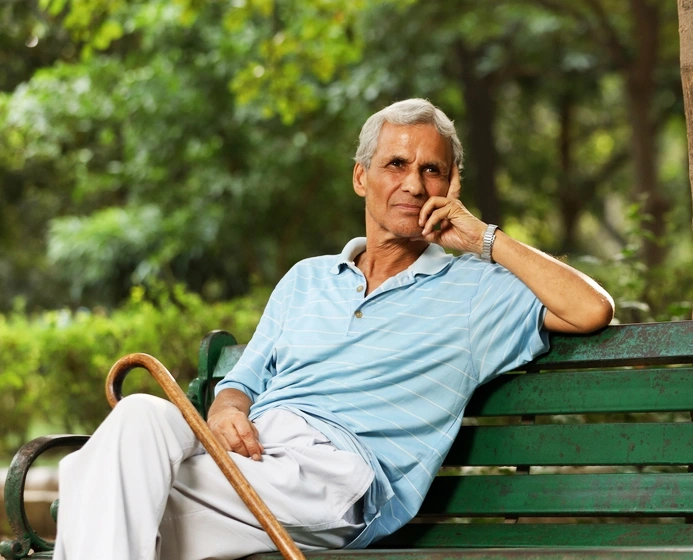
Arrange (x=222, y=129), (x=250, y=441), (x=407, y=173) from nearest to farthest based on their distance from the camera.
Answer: (x=250, y=441) < (x=407, y=173) < (x=222, y=129)

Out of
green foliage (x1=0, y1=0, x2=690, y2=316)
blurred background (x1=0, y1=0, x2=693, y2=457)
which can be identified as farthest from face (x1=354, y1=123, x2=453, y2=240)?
green foliage (x1=0, y1=0, x2=690, y2=316)

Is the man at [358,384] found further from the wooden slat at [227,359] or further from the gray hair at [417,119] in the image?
the wooden slat at [227,359]

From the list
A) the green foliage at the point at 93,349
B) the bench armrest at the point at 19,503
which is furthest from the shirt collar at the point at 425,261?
the green foliage at the point at 93,349

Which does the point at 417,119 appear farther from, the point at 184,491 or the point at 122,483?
the point at 122,483

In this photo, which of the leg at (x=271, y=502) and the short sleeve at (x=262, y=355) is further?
the short sleeve at (x=262, y=355)

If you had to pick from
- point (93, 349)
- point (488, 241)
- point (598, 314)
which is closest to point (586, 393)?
point (598, 314)

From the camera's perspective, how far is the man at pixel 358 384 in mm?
2484

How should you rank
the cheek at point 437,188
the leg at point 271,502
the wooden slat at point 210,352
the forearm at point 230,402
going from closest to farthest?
1. the leg at point 271,502
2. the forearm at point 230,402
3. the cheek at point 437,188
4. the wooden slat at point 210,352

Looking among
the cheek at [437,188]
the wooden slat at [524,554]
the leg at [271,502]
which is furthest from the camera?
the cheek at [437,188]

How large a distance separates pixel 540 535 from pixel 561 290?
73cm

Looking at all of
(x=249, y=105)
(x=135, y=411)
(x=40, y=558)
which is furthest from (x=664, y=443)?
(x=249, y=105)

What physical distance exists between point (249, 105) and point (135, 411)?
25.2 ft

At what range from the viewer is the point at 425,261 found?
10.1 ft

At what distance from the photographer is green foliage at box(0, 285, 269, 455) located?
684cm
